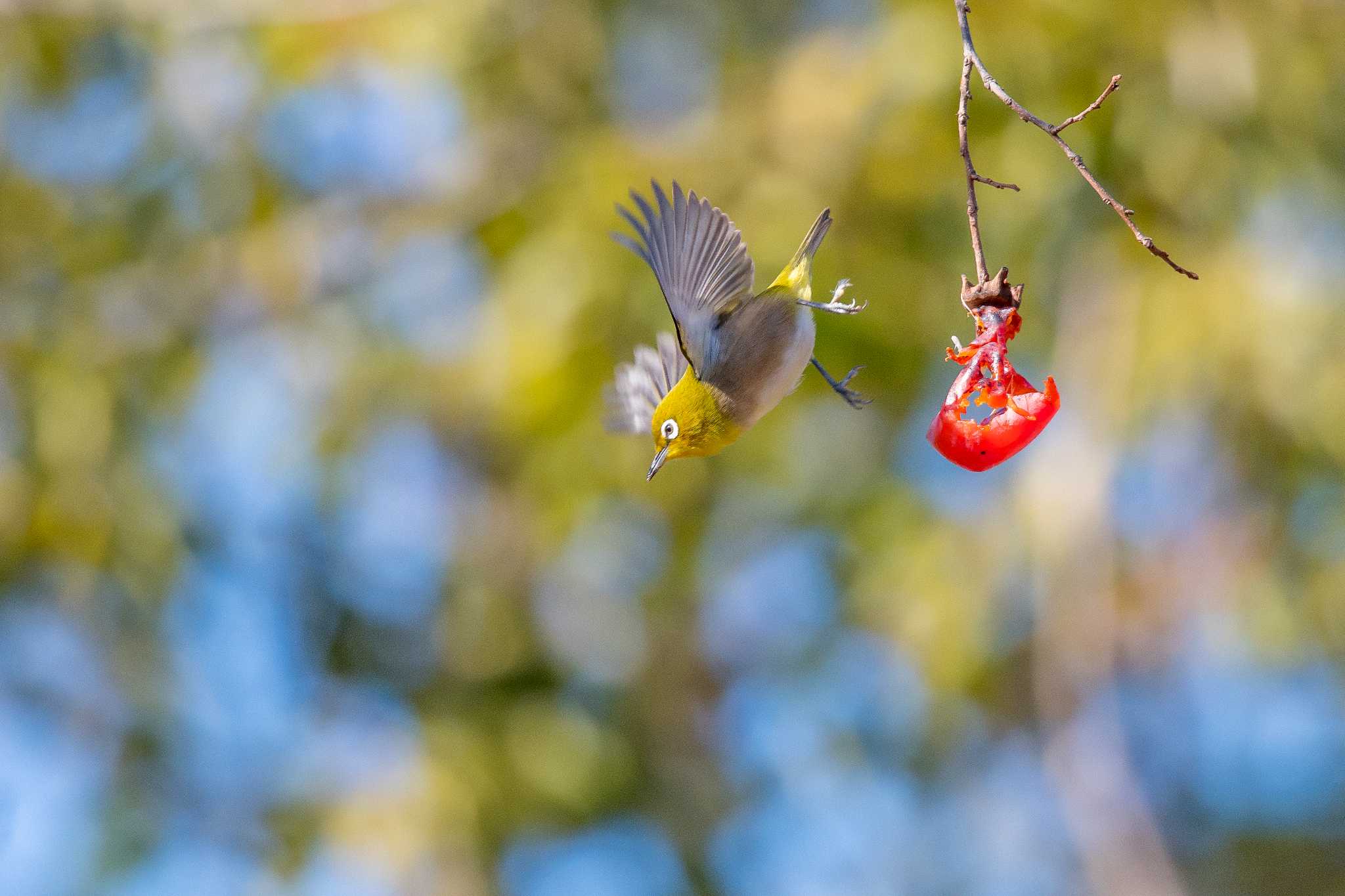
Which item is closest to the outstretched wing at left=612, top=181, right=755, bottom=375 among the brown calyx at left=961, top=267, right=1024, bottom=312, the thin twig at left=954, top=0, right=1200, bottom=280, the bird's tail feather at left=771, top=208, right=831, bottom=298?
the bird's tail feather at left=771, top=208, right=831, bottom=298

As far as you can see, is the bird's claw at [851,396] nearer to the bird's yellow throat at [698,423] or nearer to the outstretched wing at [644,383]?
the bird's yellow throat at [698,423]

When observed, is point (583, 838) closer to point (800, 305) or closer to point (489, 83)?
point (489, 83)

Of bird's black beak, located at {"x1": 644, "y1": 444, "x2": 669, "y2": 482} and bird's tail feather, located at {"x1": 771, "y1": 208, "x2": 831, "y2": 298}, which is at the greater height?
bird's tail feather, located at {"x1": 771, "y1": 208, "x2": 831, "y2": 298}

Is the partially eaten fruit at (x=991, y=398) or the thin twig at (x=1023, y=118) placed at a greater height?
the partially eaten fruit at (x=991, y=398)

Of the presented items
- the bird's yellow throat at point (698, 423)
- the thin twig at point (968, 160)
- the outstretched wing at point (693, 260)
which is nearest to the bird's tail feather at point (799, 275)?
the outstretched wing at point (693, 260)

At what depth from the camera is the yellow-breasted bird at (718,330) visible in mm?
2832

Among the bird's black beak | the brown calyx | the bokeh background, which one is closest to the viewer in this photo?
the brown calyx

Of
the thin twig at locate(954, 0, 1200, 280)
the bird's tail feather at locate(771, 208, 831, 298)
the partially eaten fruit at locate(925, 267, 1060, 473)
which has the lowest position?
the thin twig at locate(954, 0, 1200, 280)

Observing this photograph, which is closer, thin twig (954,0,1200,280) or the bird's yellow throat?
thin twig (954,0,1200,280)

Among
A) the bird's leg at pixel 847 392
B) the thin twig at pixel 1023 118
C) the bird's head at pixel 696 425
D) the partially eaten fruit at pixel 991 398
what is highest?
the bird's leg at pixel 847 392

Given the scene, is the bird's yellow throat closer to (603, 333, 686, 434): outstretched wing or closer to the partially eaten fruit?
(603, 333, 686, 434): outstretched wing

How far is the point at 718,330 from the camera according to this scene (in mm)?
3254

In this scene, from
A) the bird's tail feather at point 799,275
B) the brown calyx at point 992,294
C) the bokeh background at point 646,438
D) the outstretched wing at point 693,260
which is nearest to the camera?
the brown calyx at point 992,294

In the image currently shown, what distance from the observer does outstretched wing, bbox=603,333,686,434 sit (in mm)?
3510
